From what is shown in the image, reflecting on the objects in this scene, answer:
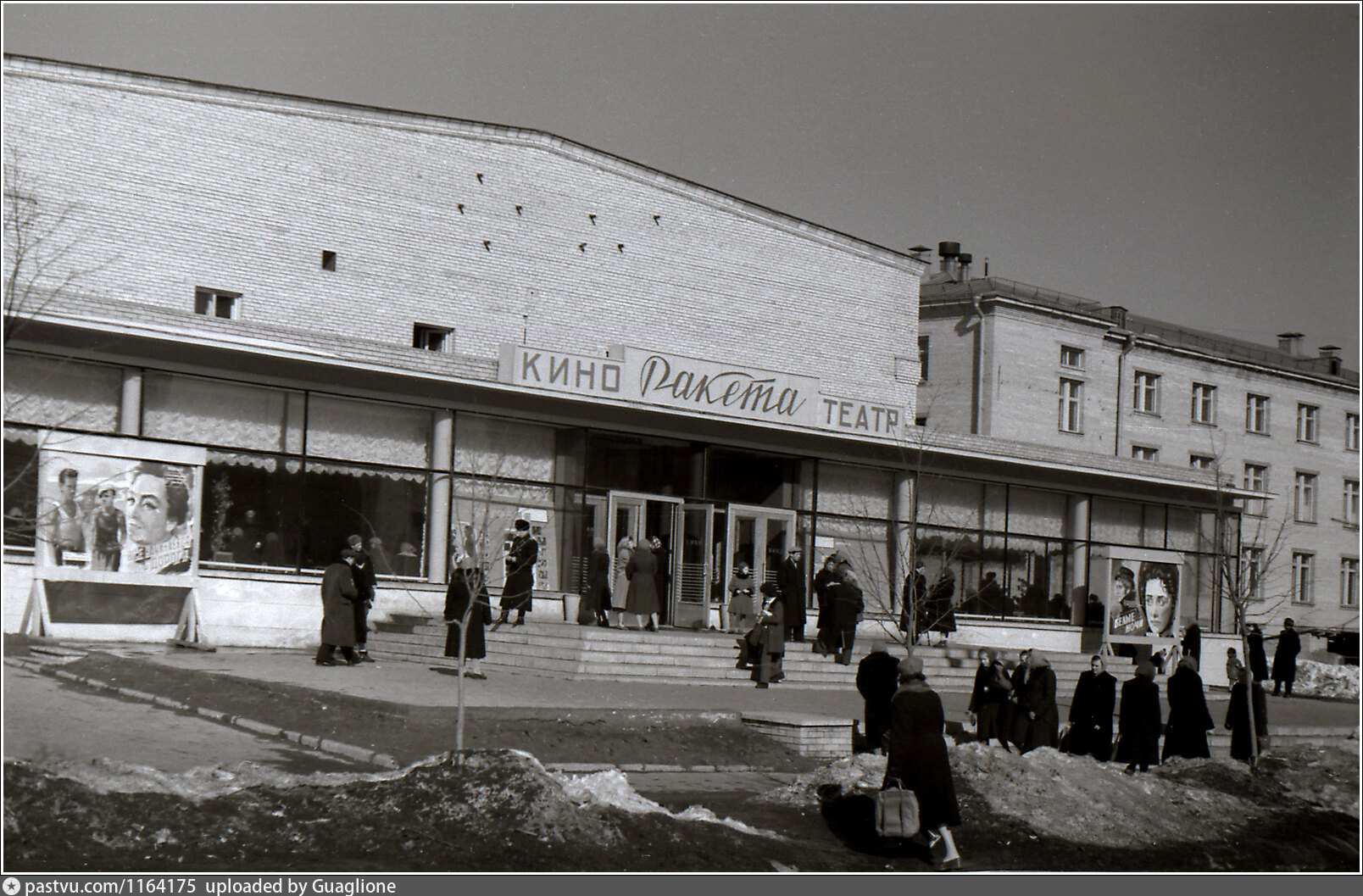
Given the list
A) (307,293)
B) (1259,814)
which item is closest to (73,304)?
(307,293)

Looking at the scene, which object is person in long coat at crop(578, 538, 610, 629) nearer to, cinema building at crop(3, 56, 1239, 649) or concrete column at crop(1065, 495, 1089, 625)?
cinema building at crop(3, 56, 1239, 649)

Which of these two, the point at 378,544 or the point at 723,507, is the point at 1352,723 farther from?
the point at 378,544

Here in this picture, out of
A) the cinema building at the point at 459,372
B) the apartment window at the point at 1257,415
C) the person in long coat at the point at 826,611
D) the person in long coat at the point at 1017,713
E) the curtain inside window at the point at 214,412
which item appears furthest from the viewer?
the apartment window at the point at 1257,415

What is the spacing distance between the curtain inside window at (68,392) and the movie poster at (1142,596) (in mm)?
18052

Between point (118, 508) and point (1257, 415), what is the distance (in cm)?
3400

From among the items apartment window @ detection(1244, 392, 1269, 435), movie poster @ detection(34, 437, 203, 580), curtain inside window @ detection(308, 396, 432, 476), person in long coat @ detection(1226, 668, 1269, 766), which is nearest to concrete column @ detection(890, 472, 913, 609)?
curtain inside window @ detection(308, 396, 432, 476)

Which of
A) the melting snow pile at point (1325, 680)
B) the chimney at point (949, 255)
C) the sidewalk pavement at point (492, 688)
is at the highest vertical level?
the chimney at point (949, 255)

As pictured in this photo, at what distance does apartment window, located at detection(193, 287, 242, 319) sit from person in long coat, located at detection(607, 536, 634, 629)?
289 inches

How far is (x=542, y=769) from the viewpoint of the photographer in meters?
10.0

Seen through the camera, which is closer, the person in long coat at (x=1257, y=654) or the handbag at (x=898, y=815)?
the handbag at (x=898, y=815)

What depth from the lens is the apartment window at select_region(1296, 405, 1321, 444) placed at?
1583 inches

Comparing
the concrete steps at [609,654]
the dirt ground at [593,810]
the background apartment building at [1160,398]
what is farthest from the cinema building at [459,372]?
the background apartment building at [1160,398]

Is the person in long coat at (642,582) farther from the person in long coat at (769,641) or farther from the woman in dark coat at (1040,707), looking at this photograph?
the woman in dark coat at (1040,707)

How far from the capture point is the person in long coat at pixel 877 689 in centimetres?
1407
